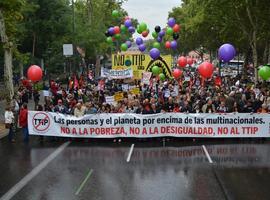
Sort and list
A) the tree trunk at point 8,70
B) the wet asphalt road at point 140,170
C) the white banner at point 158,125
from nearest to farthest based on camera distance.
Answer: the wet asphalt road at point 140,170, the white banner at point 158,125, the tree trunk at point 8,70

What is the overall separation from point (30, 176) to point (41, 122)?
17.4 feet

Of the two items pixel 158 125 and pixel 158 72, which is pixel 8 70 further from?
pixel 158 72

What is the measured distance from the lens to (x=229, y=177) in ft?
40.5

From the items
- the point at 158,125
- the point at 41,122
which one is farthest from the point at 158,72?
the point at 41,122

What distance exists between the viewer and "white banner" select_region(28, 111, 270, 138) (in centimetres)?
1738

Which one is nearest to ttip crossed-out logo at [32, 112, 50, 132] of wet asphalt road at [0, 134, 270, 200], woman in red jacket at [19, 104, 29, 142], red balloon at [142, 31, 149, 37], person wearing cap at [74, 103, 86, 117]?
woman in red jacket at [19, 104, 29, 142]

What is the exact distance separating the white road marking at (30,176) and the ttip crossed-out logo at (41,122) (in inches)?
51.1

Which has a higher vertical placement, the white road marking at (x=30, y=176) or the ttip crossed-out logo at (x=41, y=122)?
the ttip crossed-out logo at (x=41, y=122)

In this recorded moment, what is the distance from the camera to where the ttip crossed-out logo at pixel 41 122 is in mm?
18000

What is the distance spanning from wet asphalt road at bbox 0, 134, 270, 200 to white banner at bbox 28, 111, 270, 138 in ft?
1.04

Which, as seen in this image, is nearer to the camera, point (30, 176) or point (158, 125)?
point (30, 176)

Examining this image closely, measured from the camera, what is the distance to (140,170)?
1336 centimetres

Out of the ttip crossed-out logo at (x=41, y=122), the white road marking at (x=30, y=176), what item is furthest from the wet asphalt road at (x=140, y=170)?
the ttip crossed-out logo at (x=41, y=122)

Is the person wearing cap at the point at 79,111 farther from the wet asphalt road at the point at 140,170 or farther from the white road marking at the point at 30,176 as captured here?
the white road marking at the point at 30,176
